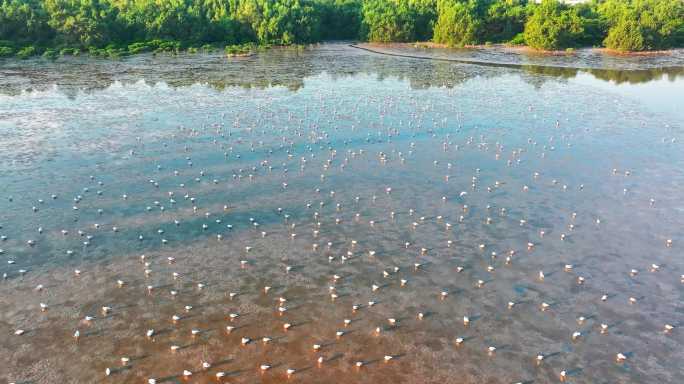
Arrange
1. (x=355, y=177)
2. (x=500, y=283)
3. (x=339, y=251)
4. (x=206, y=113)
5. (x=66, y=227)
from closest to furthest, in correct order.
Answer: (x=500, y=283) → (x=339, y=251) → (x=66, y=227) → (x=355, y=177) → (x=206, y=113)

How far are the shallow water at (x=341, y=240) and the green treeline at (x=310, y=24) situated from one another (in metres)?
44.2

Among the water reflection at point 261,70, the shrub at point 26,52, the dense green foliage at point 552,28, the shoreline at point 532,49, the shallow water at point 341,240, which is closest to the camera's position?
the shallow water at point 341,240

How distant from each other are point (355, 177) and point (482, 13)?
85.0 m

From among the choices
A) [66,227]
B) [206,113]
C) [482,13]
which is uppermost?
[482,13]

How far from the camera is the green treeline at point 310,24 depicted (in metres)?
83.3

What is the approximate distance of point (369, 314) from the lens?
1845cm

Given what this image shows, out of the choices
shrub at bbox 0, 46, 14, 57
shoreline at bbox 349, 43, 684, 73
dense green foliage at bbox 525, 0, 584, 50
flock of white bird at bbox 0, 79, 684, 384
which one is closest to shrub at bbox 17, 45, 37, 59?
shrub at bbox 0, 46, 14, 57

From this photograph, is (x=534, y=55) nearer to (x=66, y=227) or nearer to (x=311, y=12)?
(x=311, y=12)

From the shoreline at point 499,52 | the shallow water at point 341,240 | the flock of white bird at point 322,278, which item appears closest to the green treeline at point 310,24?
the shoreline at point 499,52

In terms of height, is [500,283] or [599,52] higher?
[599,52]

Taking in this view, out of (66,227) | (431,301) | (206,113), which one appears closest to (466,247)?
(431,301)

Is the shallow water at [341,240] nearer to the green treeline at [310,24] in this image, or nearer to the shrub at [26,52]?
the shrub at [26,52]

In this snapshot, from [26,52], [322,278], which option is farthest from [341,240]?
[26,52]

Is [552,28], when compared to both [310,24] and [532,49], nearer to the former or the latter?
[532,49]
